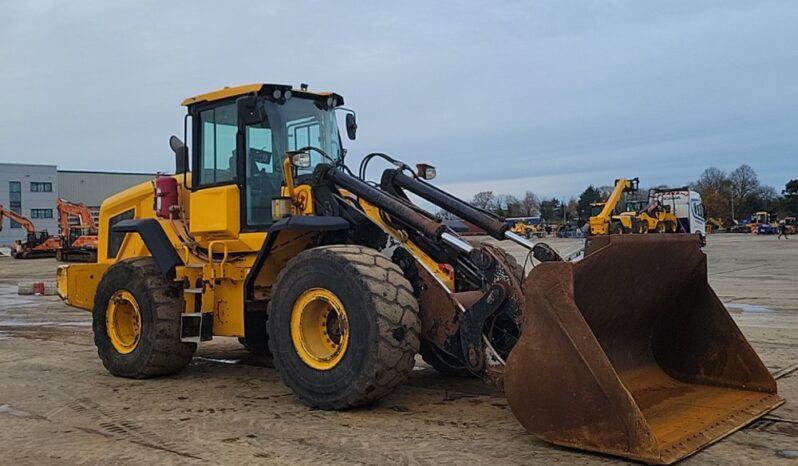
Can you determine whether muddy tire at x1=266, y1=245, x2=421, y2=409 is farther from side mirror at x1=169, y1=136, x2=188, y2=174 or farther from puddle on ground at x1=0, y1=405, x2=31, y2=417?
side mirror at x1=169, y1=136, x2=188, y2=174

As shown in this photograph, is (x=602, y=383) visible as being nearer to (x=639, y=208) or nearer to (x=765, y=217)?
(x=639, y=208)

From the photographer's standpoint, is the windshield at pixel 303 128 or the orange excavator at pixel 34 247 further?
the orange excavator at pixel 34 247

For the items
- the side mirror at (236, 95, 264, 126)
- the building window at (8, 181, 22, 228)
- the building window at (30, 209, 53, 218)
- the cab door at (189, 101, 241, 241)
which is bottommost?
the cab door at (189, 101, 241, 241)

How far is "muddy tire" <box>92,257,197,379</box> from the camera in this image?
749cm

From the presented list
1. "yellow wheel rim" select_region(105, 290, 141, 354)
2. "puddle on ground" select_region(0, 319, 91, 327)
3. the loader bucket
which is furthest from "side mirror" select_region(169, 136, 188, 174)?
"puddle on ground" select_region(0, 319, 91, 327)

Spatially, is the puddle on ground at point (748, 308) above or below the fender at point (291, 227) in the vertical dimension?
below

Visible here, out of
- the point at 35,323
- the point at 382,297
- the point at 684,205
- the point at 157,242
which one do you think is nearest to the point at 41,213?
the point at 684,205

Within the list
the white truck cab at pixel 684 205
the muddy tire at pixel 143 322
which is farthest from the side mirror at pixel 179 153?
the white truck cab at pixel 684 205

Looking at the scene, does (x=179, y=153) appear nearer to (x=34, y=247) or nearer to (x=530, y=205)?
(x=34, y=247)

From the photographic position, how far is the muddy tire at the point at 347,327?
18.2 feet

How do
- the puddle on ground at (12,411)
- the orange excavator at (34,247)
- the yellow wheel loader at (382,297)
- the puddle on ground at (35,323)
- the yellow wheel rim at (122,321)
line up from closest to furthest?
the yellow wheel loader at (382,297)
the puddle on ground at (12,411)
the yellow wheel rim at (122,321)
the puddle on ground at (35,323)
the orange excavator at (34,247)

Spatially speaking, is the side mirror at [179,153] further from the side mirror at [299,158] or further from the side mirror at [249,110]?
the side mirror at [299,158]

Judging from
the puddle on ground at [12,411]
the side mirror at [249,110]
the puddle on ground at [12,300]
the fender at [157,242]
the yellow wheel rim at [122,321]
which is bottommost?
the puddle on ground at [12,300]

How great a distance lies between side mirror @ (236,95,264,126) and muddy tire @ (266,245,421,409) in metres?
Result: 1.63
